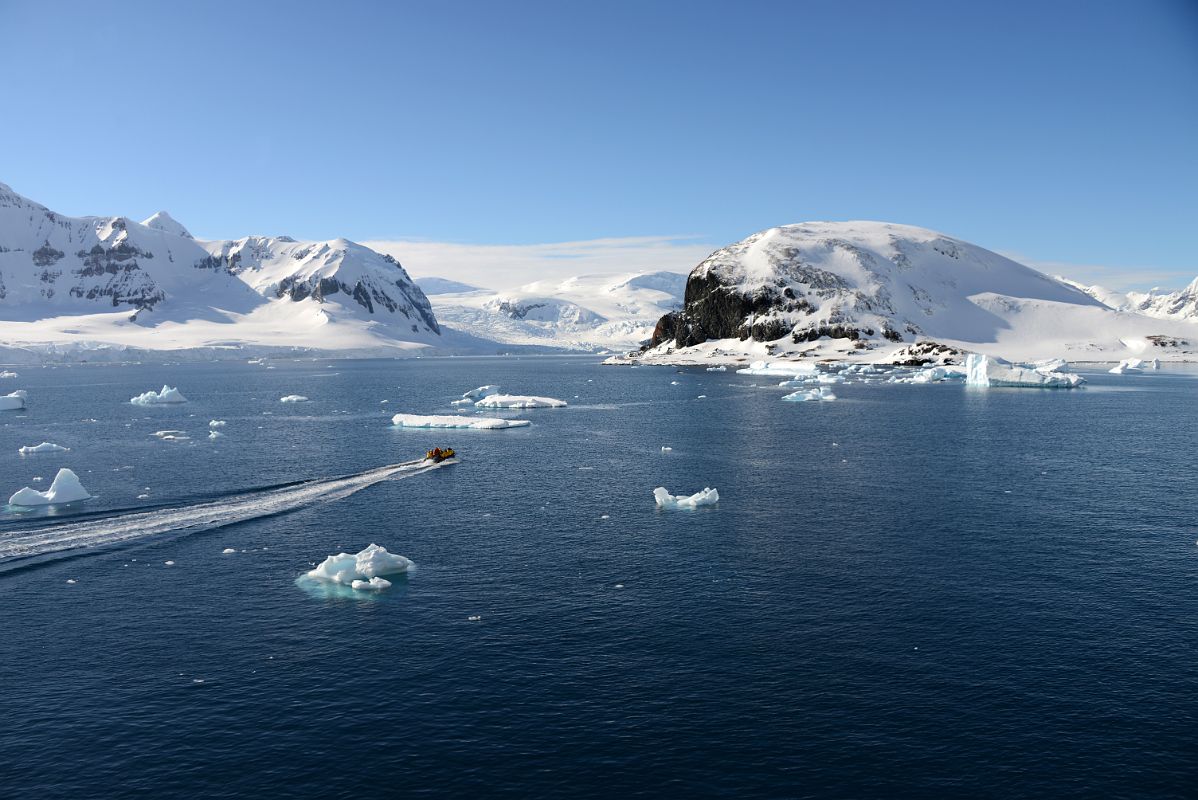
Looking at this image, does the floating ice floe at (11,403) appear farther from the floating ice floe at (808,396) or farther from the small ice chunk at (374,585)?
the small ice chunk at (374,585)

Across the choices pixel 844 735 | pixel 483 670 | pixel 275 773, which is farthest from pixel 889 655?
pixel 275 773

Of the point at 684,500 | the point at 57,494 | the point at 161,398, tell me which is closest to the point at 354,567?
the point at 684,500

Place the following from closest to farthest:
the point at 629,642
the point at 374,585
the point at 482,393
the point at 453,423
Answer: the point at 629,642, the point at 374,585, the point at 453,423, the point at 482,393

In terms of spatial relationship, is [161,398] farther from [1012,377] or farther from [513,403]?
[1012,377]

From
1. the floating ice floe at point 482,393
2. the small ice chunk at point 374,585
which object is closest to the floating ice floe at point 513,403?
the floating ice floe at point 482,393

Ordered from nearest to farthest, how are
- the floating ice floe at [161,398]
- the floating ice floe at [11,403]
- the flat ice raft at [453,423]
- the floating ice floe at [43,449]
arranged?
the floating ice floe at [43,449] → the flat ice raft at [453,423] → the floating ice floe at [11,403] → the floating ice floe at [161,398]

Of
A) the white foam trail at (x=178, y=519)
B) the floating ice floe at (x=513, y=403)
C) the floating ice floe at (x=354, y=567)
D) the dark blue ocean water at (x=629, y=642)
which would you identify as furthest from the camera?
the floating ice floe at (x=513, y=403)

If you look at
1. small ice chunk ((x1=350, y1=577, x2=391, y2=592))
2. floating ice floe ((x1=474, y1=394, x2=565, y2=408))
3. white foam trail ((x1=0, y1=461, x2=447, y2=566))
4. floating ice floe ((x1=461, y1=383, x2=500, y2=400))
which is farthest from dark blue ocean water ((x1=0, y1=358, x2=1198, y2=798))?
floating ice floe ((x1=461, y1=383, x2=500, y2=400))
